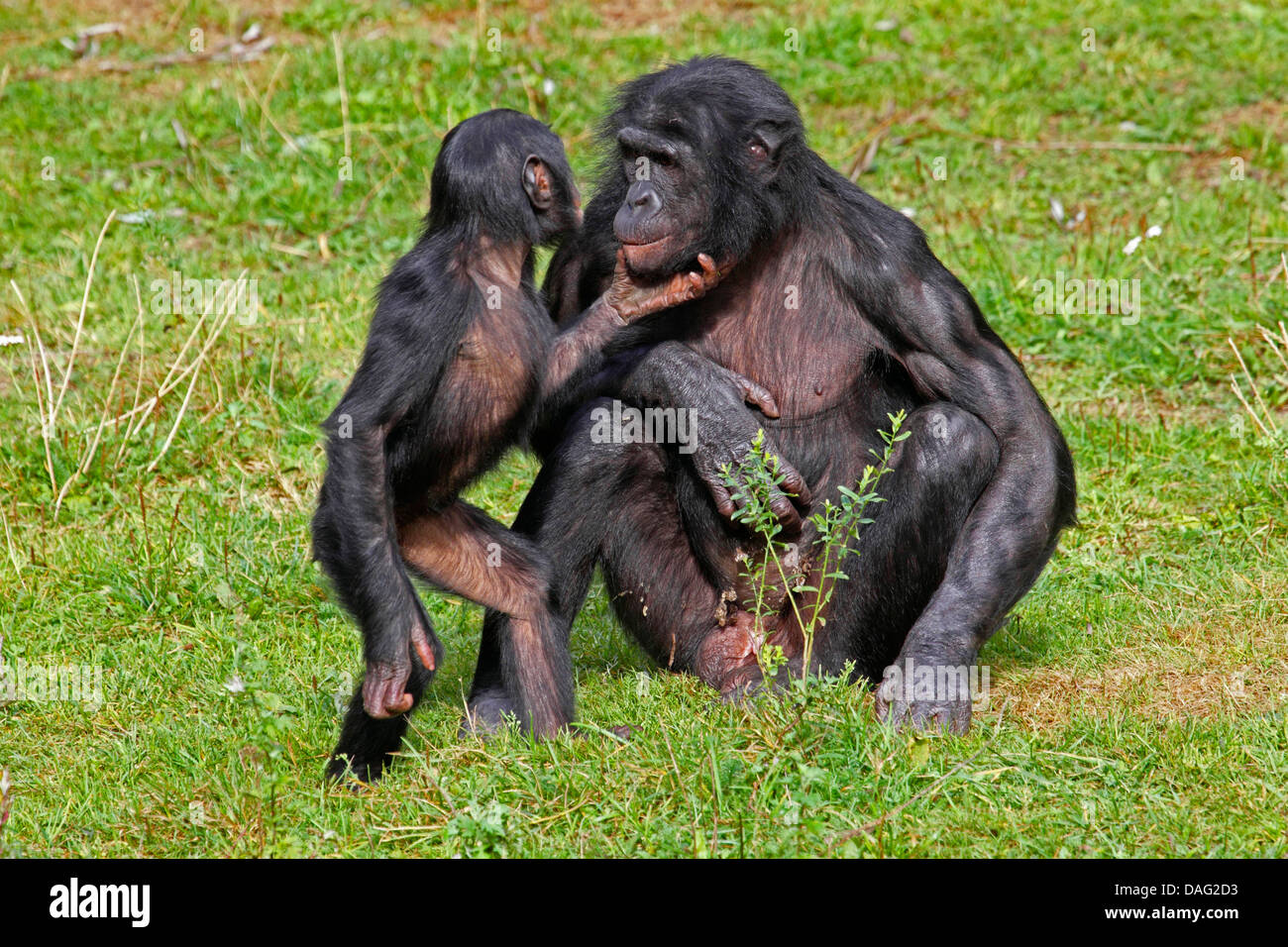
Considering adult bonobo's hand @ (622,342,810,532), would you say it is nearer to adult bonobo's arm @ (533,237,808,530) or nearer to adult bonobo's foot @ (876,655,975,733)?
adult bonobo's arm @ (533,237,808,530)

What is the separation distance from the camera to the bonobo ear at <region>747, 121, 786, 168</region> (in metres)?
4.80

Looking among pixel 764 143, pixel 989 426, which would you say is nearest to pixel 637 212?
pixel 764 143

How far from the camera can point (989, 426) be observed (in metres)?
4.83

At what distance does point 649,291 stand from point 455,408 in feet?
2.42

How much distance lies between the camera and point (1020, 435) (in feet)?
15.8

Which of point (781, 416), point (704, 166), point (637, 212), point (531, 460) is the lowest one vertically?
point (531, 460)

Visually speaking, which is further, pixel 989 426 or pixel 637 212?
pixel 989 426

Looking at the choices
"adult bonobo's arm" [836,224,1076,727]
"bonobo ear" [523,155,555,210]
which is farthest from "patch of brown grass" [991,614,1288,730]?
"bonobo ear" [523,155,555,210]

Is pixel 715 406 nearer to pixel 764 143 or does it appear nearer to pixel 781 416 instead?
pixel 781 416

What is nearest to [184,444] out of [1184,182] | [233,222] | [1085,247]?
[233,222]

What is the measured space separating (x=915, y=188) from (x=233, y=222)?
4.20m

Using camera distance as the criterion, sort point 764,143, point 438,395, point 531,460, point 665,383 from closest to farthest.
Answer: point 438,395, point 764,143, point 665,383, point 531,460

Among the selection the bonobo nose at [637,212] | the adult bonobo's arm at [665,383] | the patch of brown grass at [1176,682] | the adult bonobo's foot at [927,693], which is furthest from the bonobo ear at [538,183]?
the patch of brown grass at [1176,682]

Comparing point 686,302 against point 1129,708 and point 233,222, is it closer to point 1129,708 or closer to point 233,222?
point 1129,708
